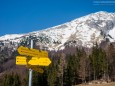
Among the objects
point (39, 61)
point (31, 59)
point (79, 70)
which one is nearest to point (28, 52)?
point (31, 59)

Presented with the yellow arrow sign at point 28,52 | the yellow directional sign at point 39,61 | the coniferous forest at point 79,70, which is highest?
the yellow arrow sign at point 28,52

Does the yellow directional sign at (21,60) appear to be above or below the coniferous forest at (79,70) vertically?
above

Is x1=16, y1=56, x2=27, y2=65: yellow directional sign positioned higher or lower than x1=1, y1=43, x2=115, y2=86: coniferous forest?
higher

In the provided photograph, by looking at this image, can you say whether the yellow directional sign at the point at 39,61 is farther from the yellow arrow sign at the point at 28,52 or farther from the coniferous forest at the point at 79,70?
the coniferous forest at the point at 79,70

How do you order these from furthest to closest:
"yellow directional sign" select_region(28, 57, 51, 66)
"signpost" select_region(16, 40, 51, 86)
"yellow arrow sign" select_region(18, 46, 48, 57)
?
"yellow directional sign" select_region(28, 57, 51, 66)
"signpost" select_region(16, 40, 51, 86)
"yellow arrow sign" select_region(18, 46, 48, 57)

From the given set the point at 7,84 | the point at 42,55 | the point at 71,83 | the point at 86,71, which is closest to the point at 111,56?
the point at 86,71

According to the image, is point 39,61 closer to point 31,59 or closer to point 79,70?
point 31,59

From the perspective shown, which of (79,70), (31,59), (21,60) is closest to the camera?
(21,60)

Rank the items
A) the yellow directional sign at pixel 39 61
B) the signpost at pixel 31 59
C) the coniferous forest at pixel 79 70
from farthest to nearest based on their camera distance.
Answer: the coniferous forest at pixel 79 70 < the yellow directional sign at pixel 39 61 < the signpost at pixel 31 59

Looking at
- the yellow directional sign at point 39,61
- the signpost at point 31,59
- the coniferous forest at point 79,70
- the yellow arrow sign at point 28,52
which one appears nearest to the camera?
the yellow arrow sign at point 28,52

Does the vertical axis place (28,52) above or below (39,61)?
above

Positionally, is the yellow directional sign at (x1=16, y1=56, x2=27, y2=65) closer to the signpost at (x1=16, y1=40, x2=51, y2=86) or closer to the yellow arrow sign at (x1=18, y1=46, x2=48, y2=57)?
the signpost at (x1=16, y1=40, x2=51, y2=86)

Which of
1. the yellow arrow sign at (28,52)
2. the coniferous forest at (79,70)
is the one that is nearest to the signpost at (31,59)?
the yellow arrow sign at (28,52)

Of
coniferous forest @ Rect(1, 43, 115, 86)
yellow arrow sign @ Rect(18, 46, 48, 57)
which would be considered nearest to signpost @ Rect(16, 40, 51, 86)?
yellow arrow sign @ Rect(18, 46, 48, 57)
